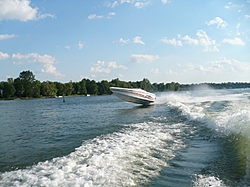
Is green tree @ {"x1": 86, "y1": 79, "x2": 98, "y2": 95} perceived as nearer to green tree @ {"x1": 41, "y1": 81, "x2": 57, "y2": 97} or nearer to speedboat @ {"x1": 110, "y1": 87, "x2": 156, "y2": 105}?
green tree @ {"x1": 41, "y1": 81, "x2": 57, "y2": 97}

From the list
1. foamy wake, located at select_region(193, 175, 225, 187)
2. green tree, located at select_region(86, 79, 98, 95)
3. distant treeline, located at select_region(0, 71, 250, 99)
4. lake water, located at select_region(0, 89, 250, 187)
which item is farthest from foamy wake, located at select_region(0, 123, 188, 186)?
green tree, located at select_region(86, 79, 98, 95)

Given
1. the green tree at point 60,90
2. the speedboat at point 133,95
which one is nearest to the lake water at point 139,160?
the speedboat at point 133,95

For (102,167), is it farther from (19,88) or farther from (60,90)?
(60,90)

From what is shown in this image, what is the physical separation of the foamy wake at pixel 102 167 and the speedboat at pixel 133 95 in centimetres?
2316

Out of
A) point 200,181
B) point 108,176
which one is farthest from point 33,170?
point 200,181

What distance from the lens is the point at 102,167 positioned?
7016mm

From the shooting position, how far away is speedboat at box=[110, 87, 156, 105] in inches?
1310

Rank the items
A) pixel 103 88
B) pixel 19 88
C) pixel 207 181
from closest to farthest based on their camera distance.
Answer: pixel 207 181 < pixel 19 88 < pixel 103 88

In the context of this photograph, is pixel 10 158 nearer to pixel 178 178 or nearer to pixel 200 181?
pixel 178 178

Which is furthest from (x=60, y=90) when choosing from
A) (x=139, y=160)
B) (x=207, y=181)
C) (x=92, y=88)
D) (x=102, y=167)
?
(x=207, y=181)

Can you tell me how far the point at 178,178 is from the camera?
6.14 m

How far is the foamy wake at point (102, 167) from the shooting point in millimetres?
6008

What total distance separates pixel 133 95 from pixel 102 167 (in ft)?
88.4

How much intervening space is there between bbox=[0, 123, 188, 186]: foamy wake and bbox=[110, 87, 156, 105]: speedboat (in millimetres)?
23157
